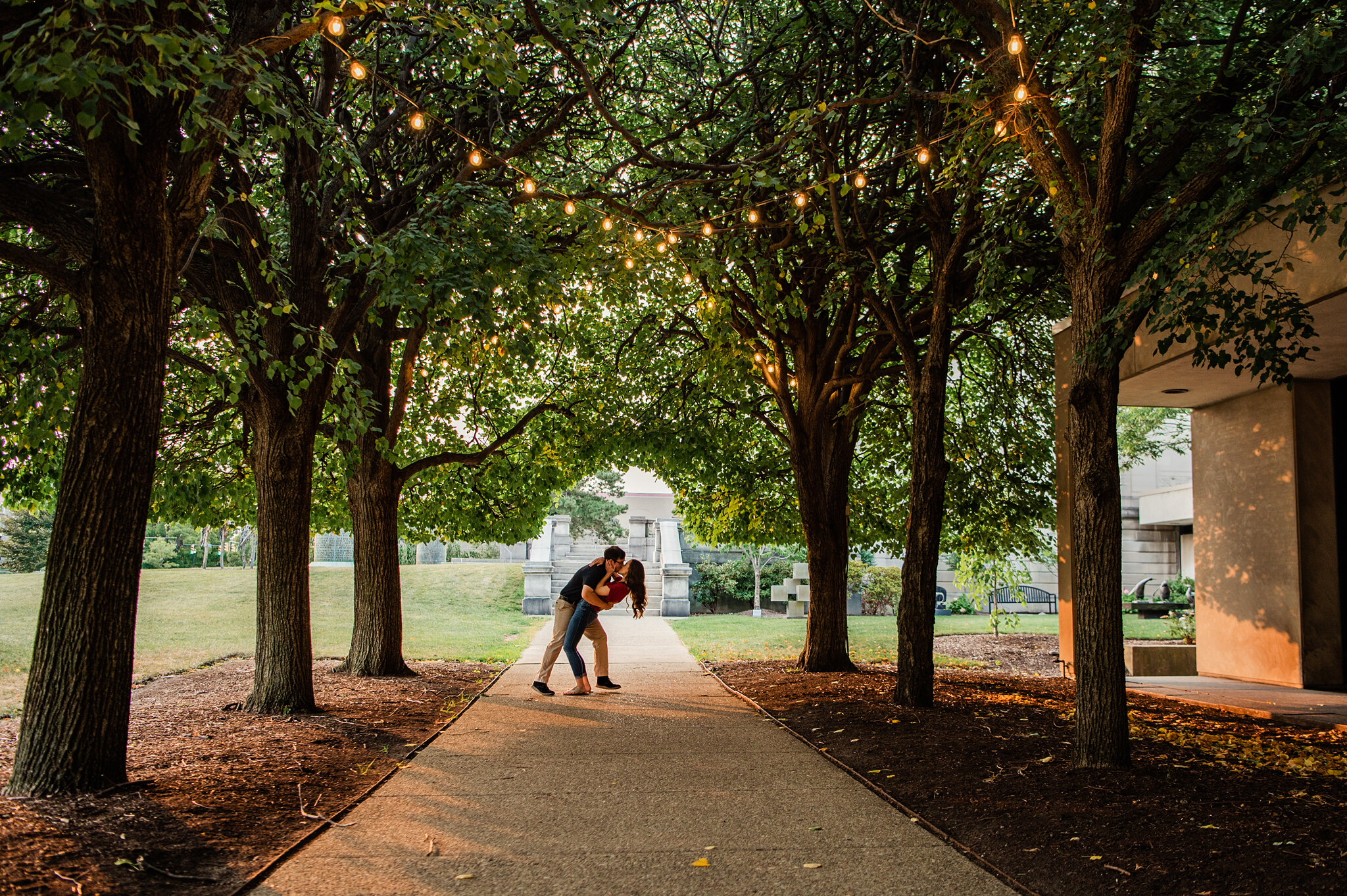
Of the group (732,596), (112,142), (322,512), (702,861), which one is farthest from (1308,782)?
(732,596)

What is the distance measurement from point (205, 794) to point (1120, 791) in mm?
5694

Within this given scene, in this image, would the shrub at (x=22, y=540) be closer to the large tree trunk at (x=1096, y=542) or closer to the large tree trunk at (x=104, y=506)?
the large tree trunk at (x=104, y=506)

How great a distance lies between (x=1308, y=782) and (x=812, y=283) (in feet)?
27.6

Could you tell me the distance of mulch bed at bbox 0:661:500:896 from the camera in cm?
400

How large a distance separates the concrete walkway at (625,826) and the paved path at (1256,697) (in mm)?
5156

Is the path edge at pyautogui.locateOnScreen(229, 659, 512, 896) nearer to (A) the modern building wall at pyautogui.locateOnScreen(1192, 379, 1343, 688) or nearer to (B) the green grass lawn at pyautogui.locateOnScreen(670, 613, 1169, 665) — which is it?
(B) the green grass lawn at pyautogui.locateOnScreen(670, 613, 1169, 665)

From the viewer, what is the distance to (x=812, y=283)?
12.4m

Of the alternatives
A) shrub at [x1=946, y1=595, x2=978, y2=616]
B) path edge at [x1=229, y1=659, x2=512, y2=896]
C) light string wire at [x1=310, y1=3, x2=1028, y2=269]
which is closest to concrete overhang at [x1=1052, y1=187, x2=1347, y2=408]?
light string wire at [x1=310, y1=3, x2=1028, y2=269]

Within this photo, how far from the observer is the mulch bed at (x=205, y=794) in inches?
158

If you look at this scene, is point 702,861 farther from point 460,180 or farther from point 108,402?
point 460,180

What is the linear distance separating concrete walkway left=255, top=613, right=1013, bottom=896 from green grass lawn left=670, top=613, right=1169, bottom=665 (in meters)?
8.18

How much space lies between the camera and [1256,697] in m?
10.3

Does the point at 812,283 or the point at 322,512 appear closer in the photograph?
the point at 812,283

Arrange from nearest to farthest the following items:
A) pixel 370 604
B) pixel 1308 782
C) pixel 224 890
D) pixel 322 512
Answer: pixel 224 890 < pixel 1308 782 < pixel 370 604 < pixel 322 512
